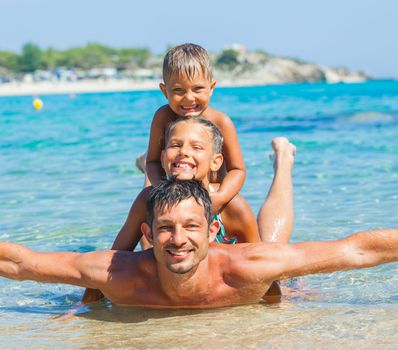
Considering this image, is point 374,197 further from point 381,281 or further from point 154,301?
point 154,301

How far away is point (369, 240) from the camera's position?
403cm

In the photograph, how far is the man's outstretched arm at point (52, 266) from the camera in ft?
13.5

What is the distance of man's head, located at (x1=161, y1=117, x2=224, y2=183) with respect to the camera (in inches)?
167

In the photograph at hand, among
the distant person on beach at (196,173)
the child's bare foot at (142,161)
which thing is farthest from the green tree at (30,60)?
the distant person on beach at (196,173)

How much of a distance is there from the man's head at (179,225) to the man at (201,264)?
11mm

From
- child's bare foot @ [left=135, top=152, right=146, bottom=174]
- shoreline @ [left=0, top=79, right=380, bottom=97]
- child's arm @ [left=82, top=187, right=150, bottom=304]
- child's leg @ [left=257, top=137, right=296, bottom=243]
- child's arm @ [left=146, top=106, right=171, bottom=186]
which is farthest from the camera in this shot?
shoreline @ [left=0, top=79, right=380, bottom=97]

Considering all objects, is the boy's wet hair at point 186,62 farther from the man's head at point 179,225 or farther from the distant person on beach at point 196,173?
the man's head at point 179,225

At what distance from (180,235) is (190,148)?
0.70m

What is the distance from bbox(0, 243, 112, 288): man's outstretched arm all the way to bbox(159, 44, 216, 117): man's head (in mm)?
1124

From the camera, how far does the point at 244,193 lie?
8.84m

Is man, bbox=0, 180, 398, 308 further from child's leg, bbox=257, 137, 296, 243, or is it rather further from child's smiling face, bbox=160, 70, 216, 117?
child's leg, bbox=257, 137, 296, 243

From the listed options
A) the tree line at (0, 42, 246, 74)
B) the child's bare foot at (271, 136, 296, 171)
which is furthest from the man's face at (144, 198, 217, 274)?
the tree line at (0, 42, 246, 74)

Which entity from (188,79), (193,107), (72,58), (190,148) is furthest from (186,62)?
(72,58)

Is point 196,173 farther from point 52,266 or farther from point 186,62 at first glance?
point 52,266
